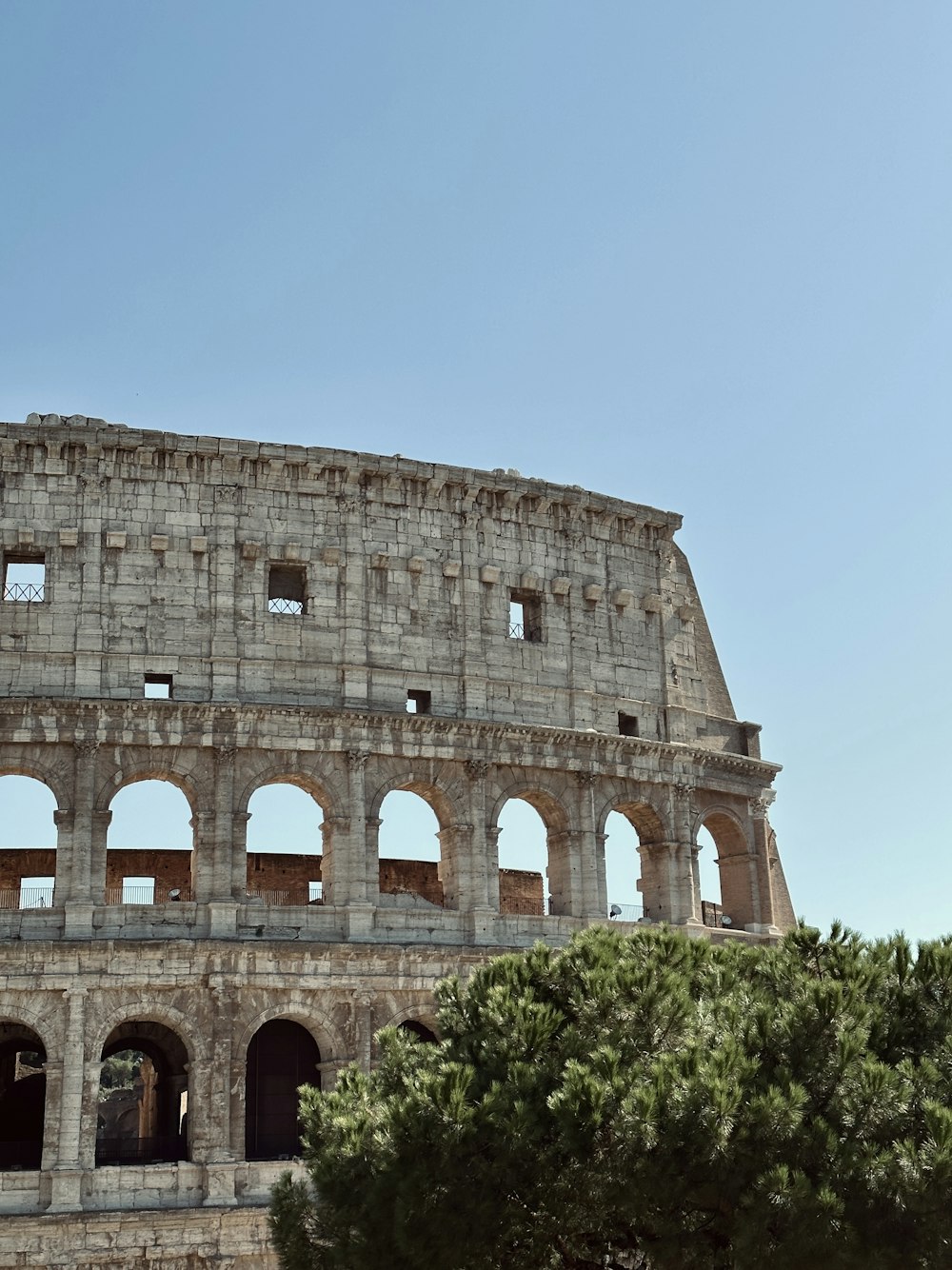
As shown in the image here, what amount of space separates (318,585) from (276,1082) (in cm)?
956

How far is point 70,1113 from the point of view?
90.5 feet

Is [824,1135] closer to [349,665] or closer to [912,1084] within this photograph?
[912,1084]

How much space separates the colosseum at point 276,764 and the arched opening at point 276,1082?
0.19 feet

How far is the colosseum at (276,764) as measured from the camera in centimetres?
2814

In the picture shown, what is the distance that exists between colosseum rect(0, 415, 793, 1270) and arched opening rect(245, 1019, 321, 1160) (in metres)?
0.06

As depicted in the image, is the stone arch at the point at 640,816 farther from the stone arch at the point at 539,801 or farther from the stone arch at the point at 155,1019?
the stone arch at the point at 155,1019

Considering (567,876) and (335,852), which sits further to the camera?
(567,876)

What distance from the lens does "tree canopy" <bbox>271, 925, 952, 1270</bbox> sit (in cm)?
1658

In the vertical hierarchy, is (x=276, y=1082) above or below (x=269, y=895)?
below

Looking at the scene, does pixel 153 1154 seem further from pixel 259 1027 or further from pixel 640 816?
pixel 640 816

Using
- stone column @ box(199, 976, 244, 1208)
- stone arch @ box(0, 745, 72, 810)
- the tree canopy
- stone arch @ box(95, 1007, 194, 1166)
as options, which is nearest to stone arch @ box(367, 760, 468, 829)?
stone column @ box(199, 976, 244, 1208)

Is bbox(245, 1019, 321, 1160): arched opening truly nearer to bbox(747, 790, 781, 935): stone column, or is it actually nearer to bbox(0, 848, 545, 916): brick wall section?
bbox(0, 848, 545, 916): brick wall section

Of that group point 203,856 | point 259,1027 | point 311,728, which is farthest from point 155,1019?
point 311,728

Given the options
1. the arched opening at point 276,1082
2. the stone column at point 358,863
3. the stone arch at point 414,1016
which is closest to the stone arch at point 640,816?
the stone column at point 358,863
